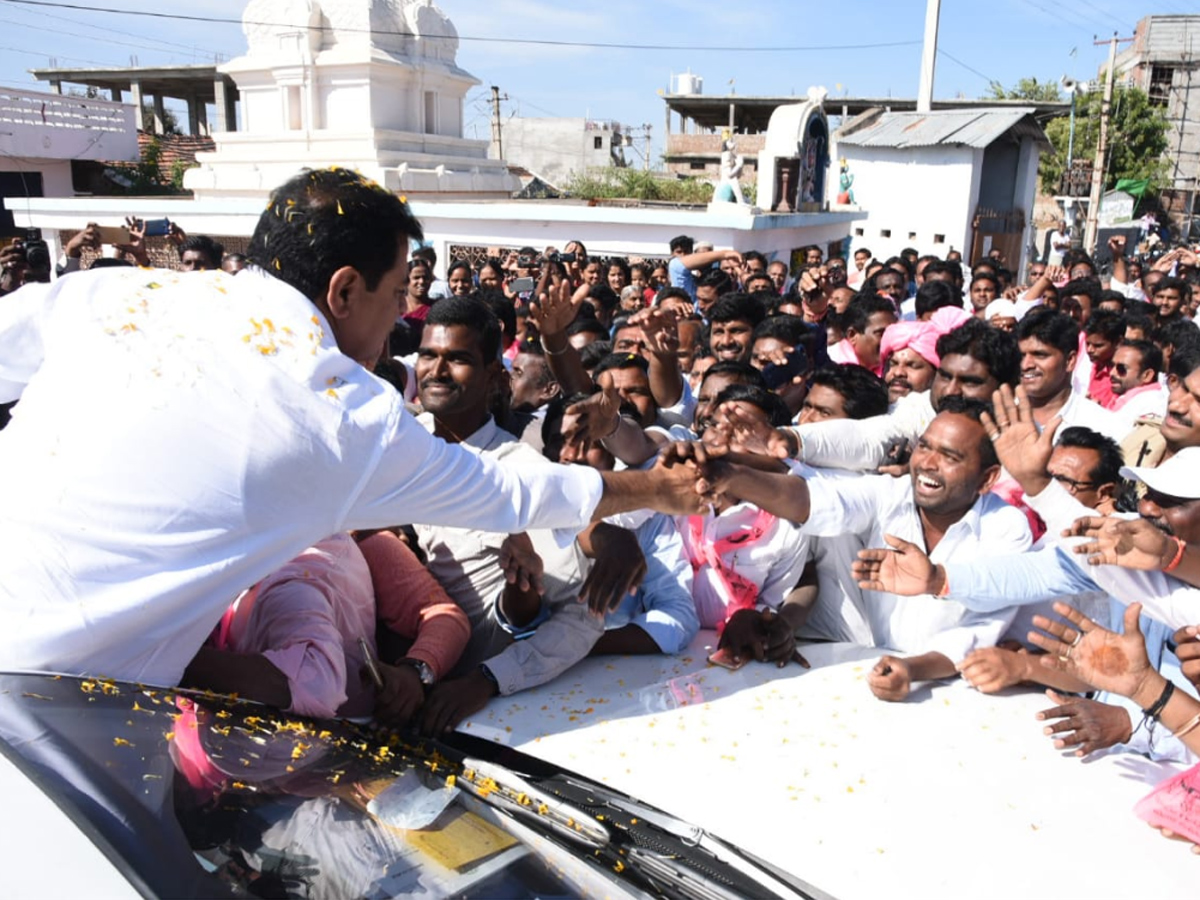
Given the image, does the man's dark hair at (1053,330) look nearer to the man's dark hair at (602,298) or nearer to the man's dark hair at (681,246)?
the man's dark hair at (602,298)

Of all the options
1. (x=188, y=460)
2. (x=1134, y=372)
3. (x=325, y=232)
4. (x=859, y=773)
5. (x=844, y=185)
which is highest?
(x=844, y=185)

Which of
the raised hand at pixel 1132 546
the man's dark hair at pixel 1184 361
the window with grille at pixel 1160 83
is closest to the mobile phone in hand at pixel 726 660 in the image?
the raised hand at pixel 1132 546

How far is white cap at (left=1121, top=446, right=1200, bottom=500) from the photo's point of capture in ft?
7.89

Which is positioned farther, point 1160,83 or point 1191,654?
point 1160,83

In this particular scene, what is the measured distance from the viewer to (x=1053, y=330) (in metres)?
4.84

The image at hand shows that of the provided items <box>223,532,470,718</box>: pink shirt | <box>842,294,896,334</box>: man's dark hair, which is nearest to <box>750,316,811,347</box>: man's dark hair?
<box>842,294,896,334</box>: man's dark hair

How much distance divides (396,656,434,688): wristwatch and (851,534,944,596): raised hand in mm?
1230

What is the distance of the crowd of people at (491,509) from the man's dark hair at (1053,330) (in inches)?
0.8

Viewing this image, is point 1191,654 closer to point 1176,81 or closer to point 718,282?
point 718,282

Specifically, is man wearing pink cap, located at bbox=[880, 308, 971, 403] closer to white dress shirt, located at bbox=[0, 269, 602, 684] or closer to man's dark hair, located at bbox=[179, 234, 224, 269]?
white dress shirt, located at bbox=[0, 269, 602, 684]

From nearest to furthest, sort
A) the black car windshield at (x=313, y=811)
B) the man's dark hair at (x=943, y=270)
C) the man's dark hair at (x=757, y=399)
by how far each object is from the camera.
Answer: the black car windshield at (x=313, y=811)
the man's dark hair at (x=757, y=399)
the man's dark hair at (x=943, y=270)

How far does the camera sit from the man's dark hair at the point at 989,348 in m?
4.41

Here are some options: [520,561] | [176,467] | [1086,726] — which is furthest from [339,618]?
[1086,726]

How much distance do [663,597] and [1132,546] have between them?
139 centimetres
